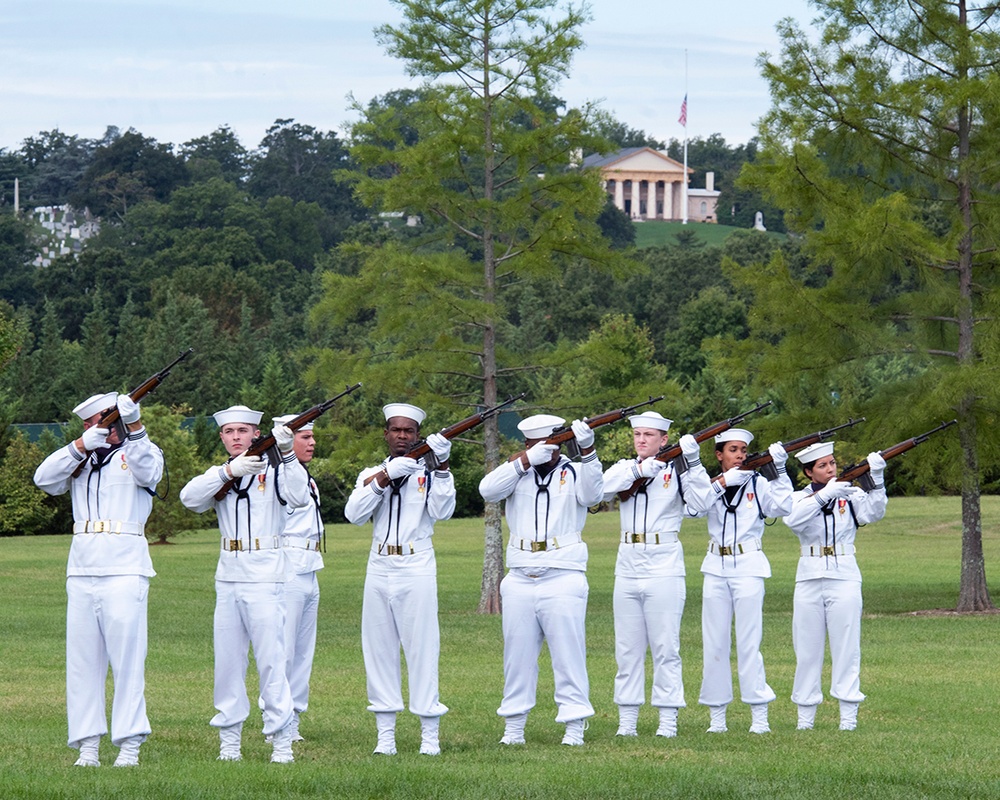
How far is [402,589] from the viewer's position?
11172 mm

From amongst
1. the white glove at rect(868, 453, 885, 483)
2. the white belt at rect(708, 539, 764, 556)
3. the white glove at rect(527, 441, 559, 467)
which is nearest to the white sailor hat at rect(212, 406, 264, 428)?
the white glove at rect(527, 441, 559, 467)

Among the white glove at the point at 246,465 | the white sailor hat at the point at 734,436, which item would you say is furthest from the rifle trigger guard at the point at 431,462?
the white sailor hat at the point at 734,436

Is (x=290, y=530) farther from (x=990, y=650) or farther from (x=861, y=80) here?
(x=861, y=80)

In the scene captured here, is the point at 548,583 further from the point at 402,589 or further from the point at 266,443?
the point at 266,443

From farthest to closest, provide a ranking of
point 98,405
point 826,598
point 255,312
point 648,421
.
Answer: point 255,312, point 826,598, point 648,421, point 98,405

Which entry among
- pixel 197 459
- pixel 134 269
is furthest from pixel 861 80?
pixel 134 269

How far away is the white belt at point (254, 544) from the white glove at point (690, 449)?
3.01m

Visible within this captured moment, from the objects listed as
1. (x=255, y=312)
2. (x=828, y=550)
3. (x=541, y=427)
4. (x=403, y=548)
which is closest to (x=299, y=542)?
(x=403, y=548)

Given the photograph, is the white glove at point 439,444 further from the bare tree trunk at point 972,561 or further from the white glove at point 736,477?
the bare tree trunk at point 972,561

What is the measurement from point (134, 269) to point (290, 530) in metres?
78.5

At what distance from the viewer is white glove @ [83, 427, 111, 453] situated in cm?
1021

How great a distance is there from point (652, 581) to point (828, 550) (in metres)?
1.50

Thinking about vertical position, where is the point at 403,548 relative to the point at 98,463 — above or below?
below

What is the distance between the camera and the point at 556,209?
26.0m
